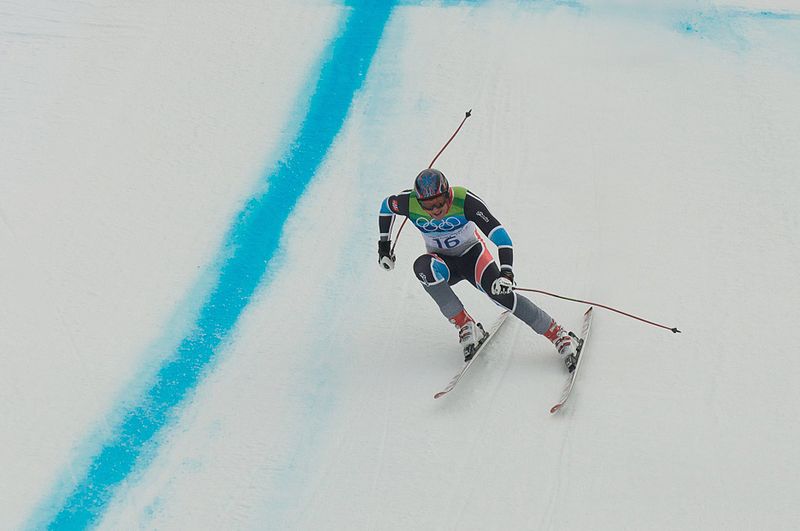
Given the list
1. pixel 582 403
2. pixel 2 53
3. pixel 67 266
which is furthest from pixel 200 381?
pixel 2 53

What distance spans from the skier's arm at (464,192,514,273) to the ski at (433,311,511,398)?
0.64 metres

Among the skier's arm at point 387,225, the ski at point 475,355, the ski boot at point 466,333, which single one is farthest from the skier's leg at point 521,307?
the skier's arm at point 387,225

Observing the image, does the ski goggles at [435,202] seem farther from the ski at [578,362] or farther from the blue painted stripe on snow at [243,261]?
the blue painted stripe on snow at [243,261]

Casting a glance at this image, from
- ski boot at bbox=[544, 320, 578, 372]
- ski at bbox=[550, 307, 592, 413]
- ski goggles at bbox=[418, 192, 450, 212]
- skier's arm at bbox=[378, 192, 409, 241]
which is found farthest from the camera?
ski boot at bbox=[544, 320, 578, 372]

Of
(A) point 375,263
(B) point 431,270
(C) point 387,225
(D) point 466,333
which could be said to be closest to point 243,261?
(A) point 375,263

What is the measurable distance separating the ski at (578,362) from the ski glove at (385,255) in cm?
118

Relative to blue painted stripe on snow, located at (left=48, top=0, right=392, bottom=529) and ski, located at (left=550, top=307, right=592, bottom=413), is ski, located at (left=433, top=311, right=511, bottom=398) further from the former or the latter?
blue painted stripe on snow, located at (left=48, top=0, right=392, bottom=529)

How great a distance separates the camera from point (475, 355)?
5.05 meters

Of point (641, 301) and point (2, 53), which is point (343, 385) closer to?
point (641, 301)

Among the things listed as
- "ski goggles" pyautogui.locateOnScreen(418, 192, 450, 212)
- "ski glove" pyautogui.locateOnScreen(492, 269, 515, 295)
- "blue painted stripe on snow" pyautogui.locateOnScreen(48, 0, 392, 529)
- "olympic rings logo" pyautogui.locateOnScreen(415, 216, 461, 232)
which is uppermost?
"ski goggles" pyautogui.locateOnScreen(418, 192, 450, 212)

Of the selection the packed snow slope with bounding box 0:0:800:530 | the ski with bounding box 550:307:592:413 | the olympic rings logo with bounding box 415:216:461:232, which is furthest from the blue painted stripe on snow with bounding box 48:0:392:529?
the ski with bounding box 550:307:592:413

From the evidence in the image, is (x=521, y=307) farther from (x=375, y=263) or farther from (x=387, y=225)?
(x=375, y=263)

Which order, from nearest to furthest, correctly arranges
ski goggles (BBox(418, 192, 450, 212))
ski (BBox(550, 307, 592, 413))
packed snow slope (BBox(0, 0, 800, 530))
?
1. packed snow slope (BBox(0, 0, 800, 530))
2. ski goggles (BBox(418, 192, 450, 212))
3. ski (BBox(550, 307, 592, 413))

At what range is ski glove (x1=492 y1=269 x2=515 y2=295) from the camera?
4.61 meters
